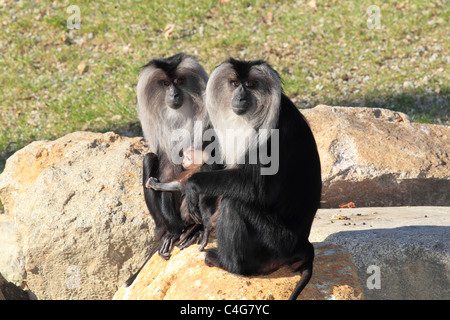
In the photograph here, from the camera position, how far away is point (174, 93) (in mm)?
5082

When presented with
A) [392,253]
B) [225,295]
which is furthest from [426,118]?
[225,295]

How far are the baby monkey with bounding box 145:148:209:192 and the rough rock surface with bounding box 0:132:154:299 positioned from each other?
0.81m

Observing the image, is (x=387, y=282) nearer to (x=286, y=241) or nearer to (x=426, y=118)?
(x=286, y=241)

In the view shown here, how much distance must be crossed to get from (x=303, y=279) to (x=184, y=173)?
4.43 feet

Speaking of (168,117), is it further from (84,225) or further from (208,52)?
(208,52)

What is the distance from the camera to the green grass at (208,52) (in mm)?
10039

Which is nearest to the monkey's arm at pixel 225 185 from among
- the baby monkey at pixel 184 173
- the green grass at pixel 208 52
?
the baby monkey at pixel 184 173

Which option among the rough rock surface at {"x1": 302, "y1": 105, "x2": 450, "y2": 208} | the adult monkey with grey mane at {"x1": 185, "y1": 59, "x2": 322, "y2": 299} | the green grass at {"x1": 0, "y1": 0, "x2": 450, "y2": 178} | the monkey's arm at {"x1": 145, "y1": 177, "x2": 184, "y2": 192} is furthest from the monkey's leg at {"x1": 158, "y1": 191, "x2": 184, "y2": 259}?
the green grass at {"x1": 0, "y1": 0, "x2": 450, "y2": 178}

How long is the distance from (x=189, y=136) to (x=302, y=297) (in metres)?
1.68

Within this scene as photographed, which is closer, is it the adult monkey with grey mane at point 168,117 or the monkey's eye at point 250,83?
the monkey's eye at point 250,83

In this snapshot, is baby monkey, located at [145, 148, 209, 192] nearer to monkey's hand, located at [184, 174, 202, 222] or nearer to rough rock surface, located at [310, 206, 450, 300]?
monkey's hand, located at [184, 174, 202, 222]

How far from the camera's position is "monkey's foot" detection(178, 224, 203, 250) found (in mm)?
5070

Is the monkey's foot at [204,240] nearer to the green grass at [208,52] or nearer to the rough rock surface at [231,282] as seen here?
the rough rock surface at [231,282]

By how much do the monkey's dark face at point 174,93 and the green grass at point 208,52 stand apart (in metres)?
4.78
